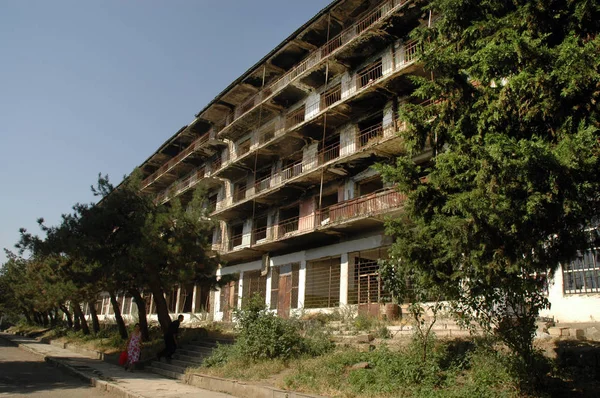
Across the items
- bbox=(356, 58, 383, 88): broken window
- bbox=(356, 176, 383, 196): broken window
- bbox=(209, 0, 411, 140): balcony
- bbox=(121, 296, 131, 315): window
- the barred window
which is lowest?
bbox=(121, 296, 131, 315): window

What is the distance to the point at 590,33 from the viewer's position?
24.1 feet

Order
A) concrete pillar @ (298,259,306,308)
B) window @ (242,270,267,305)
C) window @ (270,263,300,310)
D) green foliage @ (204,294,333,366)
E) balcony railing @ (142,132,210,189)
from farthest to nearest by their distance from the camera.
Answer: balcony railing @ (142,132,210,189) → window @ (242,270,267,305) → window @ (270,263,300,310) → concrete pillar @ (298,259,306,308) → green foliage @ (204,294,333,366)

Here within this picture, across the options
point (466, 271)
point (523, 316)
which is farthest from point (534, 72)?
point (523, 316)

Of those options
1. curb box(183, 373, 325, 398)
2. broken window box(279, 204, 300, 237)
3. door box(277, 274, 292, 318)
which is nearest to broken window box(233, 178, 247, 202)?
broken window box(279, 204, 300, 237)

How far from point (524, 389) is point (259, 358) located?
22.6ft

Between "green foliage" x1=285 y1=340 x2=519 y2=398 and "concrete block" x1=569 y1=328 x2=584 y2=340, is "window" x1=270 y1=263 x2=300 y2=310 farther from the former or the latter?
"concrete block" x1=569 y1=328 x2=584 y2=340

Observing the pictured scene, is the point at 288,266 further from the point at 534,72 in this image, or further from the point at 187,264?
the point at 534,72

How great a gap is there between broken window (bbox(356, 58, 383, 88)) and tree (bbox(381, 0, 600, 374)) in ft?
42.0

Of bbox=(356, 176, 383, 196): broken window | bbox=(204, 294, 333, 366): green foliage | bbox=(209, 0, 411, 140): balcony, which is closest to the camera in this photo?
bbox=(204, 294, 333, 366): green foliage

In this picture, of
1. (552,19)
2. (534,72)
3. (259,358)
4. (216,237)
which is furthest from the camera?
(216,237)

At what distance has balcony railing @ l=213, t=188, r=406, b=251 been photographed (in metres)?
18.7

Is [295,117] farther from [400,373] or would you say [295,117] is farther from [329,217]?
[400,373]

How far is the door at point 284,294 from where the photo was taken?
23.4 meters

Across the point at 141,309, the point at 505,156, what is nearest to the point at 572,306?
the point at 505,156
